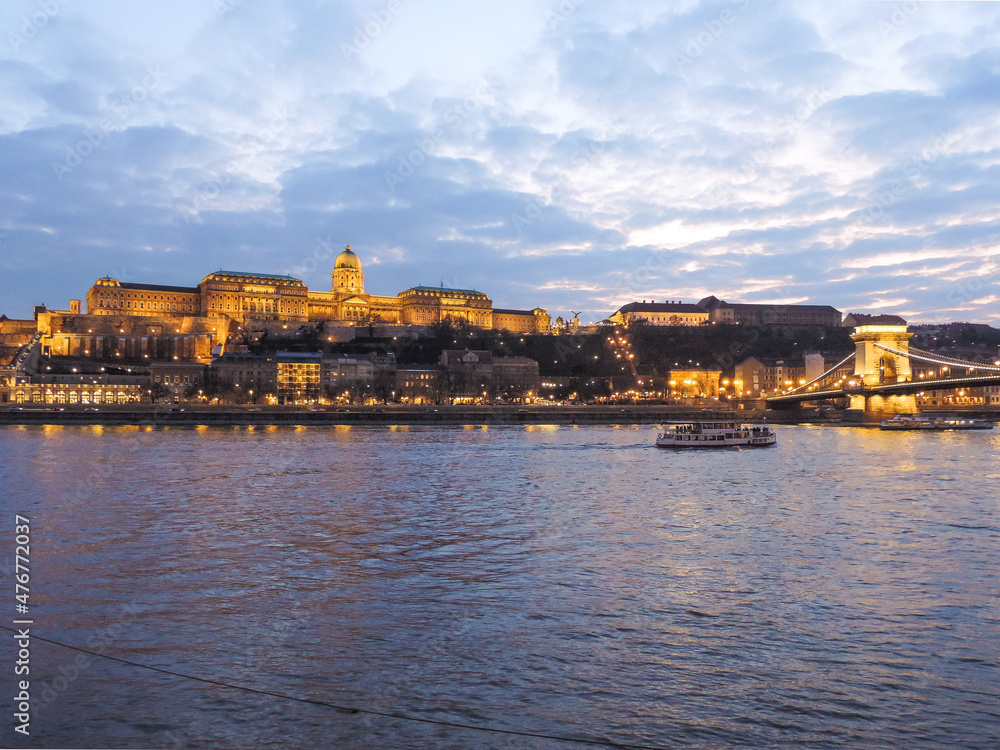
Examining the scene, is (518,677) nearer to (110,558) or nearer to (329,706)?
(329,706)

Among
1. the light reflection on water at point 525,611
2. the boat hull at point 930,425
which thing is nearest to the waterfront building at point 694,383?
the boat hull at point 930,425

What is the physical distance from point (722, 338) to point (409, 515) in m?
90.9

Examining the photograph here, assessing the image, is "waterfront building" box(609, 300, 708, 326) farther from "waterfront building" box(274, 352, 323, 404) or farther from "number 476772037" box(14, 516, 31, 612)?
"number 476772037" box(14, 516, 31, 612)

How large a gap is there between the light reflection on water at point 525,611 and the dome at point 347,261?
301 feet

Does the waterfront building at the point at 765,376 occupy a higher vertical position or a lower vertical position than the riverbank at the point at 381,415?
higher

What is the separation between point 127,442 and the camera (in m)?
34.5

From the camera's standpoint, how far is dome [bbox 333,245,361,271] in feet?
356

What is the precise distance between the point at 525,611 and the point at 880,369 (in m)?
52.1

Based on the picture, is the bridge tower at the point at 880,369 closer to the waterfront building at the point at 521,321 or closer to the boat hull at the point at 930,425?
the boat hull at the point at 930,425

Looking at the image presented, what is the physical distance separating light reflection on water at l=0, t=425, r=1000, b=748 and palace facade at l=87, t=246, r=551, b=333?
79173 millimetres

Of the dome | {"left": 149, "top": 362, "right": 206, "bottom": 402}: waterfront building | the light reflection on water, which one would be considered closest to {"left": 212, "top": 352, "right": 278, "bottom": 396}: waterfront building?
{"left": 149, "top": 362, "right": 206, "bottom": 402}: waterfront building

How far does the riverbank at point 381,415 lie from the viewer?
50.5m

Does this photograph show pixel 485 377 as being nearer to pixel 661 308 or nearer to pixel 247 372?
pixel 247 372

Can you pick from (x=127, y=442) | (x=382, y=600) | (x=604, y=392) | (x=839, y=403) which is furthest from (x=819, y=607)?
(x=604, y=392)
